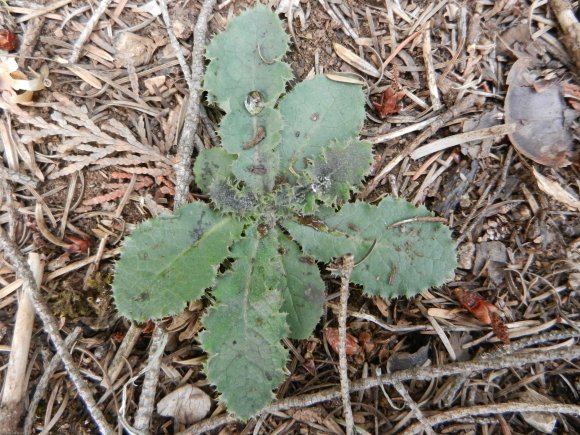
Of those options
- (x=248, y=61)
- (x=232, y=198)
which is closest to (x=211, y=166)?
(x=232, y=198)

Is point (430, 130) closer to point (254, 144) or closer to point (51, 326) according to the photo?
point (254, 144)

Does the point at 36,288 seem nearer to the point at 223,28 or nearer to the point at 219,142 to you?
the point at 219,142

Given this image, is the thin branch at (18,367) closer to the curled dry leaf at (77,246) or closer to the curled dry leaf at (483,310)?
the curled dry leaf at (77,246)

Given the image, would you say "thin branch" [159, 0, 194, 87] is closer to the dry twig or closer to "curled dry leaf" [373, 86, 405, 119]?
"curled dry leaf" [373, 86, 405, 119]

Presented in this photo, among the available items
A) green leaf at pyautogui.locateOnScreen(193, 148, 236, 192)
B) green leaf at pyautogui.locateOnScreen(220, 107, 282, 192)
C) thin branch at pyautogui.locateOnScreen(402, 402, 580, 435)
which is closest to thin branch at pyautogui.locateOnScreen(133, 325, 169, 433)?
green leaf at pyautogui.locateOnScreen(193, 148, 236, 192)

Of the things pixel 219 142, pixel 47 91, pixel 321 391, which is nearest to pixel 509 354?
pixel 321 391

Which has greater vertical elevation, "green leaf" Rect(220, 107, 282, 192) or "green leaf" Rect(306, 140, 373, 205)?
"green leaf" Rect(220, 107, 282, 192)
